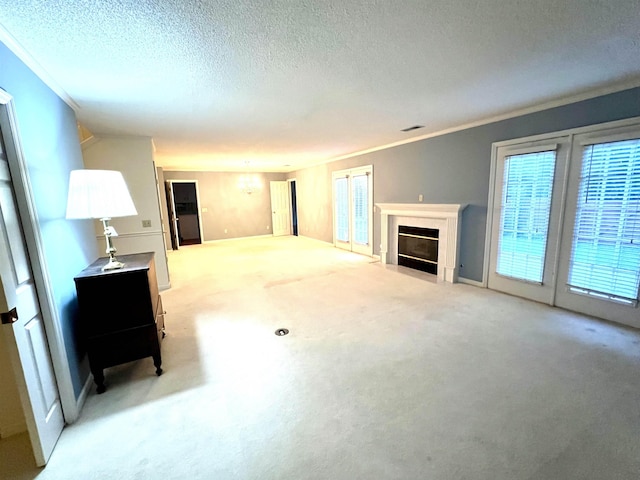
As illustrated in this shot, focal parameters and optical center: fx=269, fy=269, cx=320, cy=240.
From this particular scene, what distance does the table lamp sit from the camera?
6.13ft

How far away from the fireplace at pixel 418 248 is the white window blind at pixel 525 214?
1095mm

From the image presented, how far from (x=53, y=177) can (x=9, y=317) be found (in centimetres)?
116

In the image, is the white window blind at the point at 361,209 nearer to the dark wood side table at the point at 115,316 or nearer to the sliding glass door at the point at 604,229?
the sliding glass door at the point at 604,229

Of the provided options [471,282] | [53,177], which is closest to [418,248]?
[471,282]

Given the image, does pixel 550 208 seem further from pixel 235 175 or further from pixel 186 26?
pixel 235 175

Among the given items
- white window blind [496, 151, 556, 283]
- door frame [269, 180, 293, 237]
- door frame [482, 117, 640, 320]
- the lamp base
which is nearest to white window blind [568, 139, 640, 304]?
door frame [482, 117, 640, 320]

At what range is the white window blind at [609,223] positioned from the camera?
105 inches

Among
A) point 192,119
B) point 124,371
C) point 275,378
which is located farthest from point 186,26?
point 124,371

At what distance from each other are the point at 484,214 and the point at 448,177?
2.76ft

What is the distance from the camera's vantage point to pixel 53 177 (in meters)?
2.03

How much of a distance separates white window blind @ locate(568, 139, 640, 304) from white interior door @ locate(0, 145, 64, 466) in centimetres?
486

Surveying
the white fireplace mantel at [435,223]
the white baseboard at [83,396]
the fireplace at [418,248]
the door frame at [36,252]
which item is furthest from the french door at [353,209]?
the door frame at [36,252]

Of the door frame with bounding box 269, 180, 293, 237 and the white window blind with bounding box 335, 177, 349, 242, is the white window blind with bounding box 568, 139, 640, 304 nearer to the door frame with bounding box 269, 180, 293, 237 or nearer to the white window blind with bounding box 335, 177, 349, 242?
the white window blind with bounding box 335, 177, 349, 242

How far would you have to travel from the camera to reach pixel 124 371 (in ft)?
Result: 7.73
